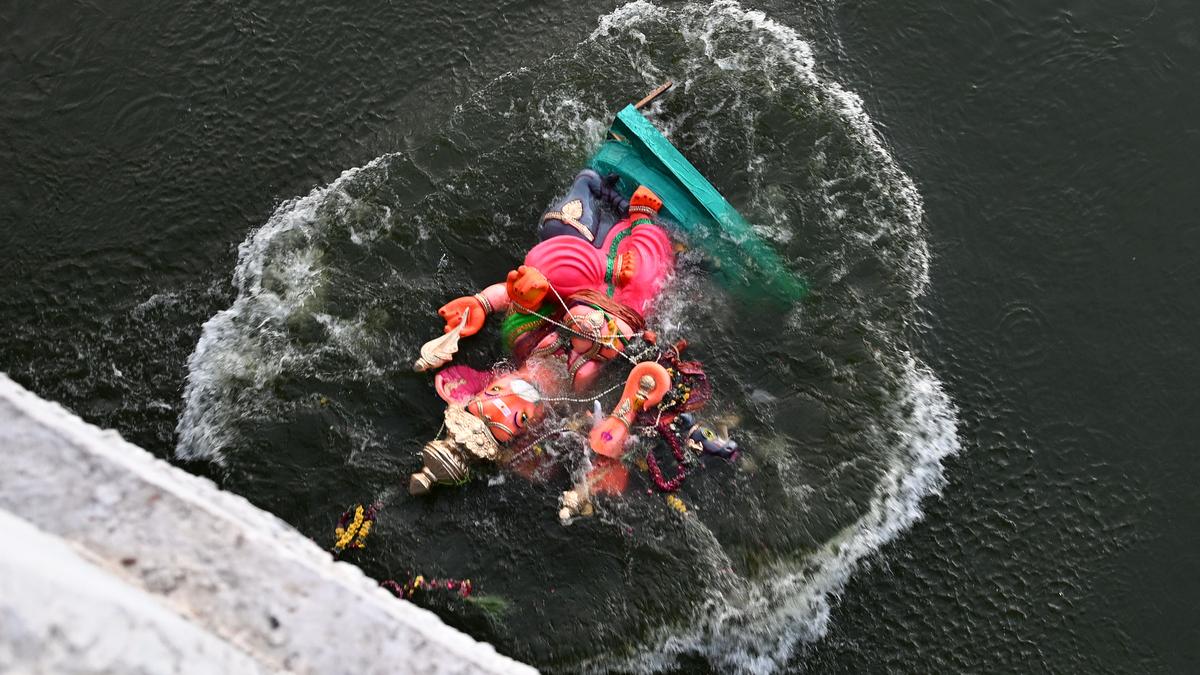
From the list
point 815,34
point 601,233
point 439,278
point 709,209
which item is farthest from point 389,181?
point 815,34

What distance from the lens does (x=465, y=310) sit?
8.70 meters

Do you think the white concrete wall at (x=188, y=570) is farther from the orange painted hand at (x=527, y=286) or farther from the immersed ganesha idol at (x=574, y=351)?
the orange painted hand at (x=527, y=286)

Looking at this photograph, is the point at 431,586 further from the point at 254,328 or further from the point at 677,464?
the point at 254,328

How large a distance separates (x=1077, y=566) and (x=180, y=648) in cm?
783

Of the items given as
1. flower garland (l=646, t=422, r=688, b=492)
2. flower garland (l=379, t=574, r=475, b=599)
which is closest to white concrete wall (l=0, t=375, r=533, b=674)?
flower garland (l=379, t=574, r=475, b=599)

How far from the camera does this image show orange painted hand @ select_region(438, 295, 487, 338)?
8.73 metres

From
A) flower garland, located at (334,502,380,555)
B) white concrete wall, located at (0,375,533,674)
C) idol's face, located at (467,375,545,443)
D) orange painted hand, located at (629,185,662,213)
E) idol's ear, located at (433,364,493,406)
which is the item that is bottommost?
flower garland, located at (334,502,380,555)

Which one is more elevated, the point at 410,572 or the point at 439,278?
the point at 439,278

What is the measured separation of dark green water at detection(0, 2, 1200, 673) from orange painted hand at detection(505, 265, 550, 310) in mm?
994

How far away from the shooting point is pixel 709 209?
30.2 feet

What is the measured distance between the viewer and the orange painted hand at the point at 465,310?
8.73 meters

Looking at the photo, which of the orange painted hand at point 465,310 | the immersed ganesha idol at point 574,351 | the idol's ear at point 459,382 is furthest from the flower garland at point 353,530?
the orange painted hand at point 465,310

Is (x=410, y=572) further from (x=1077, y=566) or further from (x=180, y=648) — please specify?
(x=1077, y=566)

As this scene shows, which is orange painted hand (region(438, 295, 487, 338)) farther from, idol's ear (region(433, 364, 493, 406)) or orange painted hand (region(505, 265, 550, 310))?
orange painted hand (region(505, 265, 550, 310))
